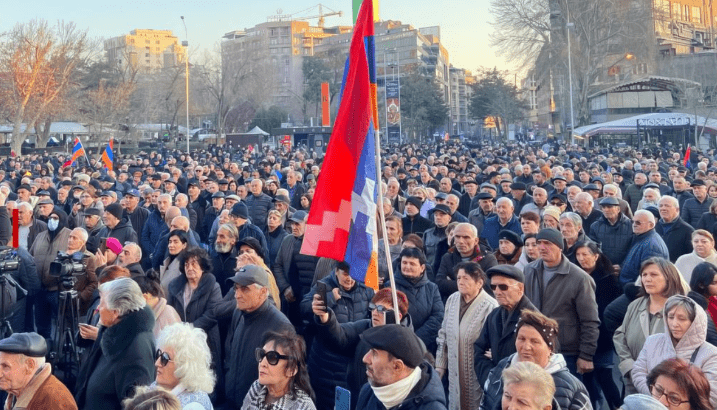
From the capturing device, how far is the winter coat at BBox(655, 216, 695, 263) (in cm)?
953

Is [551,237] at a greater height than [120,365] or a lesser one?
greater

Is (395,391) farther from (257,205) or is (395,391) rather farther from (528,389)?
(257,205)

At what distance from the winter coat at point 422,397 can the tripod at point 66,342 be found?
233 cm

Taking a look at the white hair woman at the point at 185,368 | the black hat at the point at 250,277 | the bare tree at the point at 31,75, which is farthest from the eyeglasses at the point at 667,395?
the bare tree at the point at 31,75

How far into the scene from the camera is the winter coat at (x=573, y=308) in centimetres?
633

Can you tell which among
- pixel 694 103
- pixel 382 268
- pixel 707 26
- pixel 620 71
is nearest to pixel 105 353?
pixel 382 268

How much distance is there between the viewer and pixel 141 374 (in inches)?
187

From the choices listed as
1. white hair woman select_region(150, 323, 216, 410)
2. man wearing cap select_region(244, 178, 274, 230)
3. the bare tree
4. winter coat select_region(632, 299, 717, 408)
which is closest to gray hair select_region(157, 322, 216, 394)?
white hair woman select_region(150, 323, 216, 410)

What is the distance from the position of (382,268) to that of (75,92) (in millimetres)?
59076

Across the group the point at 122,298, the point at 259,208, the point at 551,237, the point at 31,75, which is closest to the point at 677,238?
the point at 551,237

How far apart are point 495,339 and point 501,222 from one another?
4.87 meters

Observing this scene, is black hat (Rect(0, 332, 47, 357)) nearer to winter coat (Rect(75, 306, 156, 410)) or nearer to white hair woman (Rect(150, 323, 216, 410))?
winter coat (Rect(75, 306, 156, 410))

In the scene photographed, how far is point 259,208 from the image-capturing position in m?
13.3

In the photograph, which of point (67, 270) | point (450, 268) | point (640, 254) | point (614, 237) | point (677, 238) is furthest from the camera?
point (677, 238)
